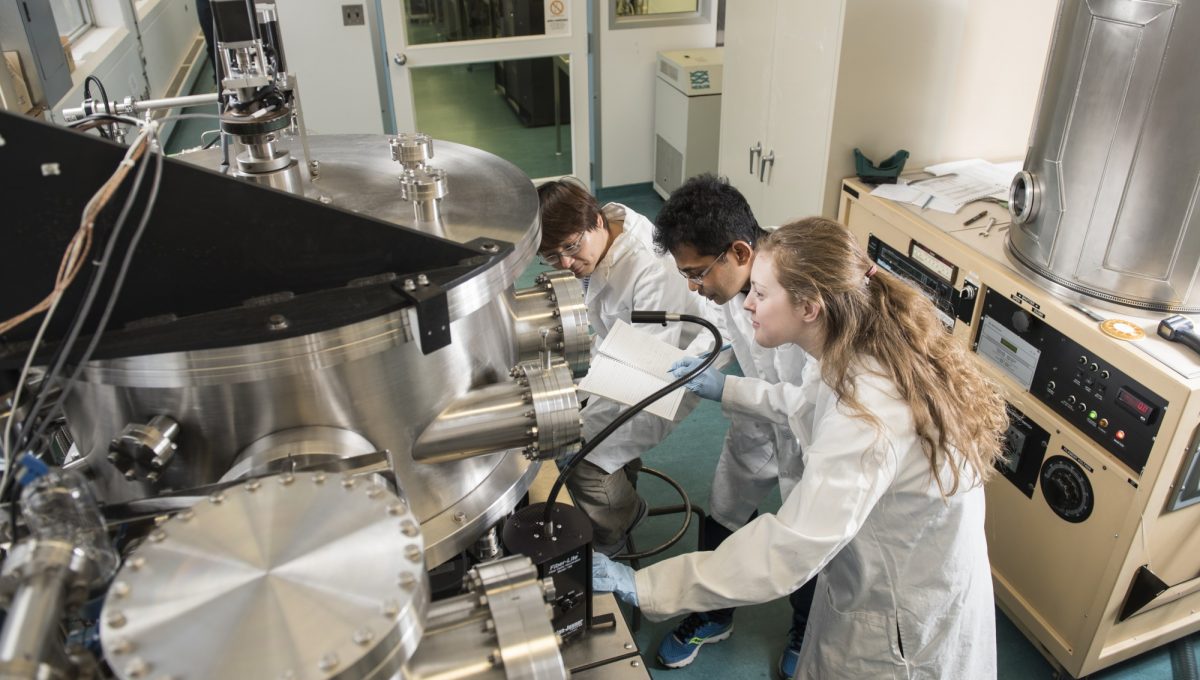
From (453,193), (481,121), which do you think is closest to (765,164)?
(453,193)

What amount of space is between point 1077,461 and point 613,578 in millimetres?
1076

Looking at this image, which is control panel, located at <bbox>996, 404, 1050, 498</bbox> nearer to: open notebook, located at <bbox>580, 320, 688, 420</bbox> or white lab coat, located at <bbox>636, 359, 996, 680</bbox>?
white lab coat, located at <bbox>636, 359, 996, 680</bbox>

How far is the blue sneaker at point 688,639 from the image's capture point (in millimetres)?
2014

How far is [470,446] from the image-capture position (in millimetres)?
820

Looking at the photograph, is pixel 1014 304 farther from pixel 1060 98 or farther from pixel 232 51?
pixel 232 51

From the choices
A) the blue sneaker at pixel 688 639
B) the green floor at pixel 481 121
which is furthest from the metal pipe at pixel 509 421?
the green floor at pixel 481 121

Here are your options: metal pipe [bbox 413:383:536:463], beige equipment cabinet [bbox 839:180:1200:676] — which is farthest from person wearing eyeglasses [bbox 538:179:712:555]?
metal pipe [bbox 413:383:536:463]

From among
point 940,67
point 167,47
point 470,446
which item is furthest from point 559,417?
point 167,47

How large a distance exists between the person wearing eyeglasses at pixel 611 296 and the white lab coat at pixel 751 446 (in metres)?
0.11

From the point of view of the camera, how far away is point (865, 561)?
4.66ft

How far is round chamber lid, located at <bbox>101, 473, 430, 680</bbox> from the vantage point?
478mm

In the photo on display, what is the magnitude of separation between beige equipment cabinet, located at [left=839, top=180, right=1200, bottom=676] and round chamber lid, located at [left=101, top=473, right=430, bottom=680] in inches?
58.4

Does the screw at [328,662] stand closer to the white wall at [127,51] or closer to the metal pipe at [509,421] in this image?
the metal pipe at [509,421]

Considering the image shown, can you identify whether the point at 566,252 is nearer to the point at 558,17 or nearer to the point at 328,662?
the point at 328,662
